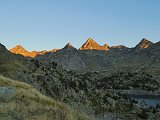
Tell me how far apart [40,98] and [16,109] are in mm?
6503

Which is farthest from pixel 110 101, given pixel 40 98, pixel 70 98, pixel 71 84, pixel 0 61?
pixel 40 98

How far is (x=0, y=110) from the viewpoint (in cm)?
1605

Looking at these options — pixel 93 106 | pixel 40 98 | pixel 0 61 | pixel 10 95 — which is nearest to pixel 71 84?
pixel 93 106

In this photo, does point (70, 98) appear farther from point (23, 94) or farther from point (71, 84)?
point (23, 94)

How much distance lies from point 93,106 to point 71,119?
132 feet

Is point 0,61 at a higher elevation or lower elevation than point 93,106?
higher

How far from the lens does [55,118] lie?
16.3 m

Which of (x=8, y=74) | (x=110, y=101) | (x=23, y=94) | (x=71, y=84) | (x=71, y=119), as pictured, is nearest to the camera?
(x=71, y=119)

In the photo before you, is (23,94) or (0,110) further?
(23,94)

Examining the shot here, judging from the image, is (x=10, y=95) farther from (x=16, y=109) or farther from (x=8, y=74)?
(x=8, y=74)

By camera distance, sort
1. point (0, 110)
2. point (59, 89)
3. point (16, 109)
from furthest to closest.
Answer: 1. point (59, 89)
2. point (16, 109)
3. point (0, 110)

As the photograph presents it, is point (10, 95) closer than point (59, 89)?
Yes

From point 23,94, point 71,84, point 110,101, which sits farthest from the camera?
point 110,101

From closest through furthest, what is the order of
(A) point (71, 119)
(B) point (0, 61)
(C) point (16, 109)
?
1. (C) point (16, 109)
2. (A) point (71, 119)
3. (B) point (0, 61)
